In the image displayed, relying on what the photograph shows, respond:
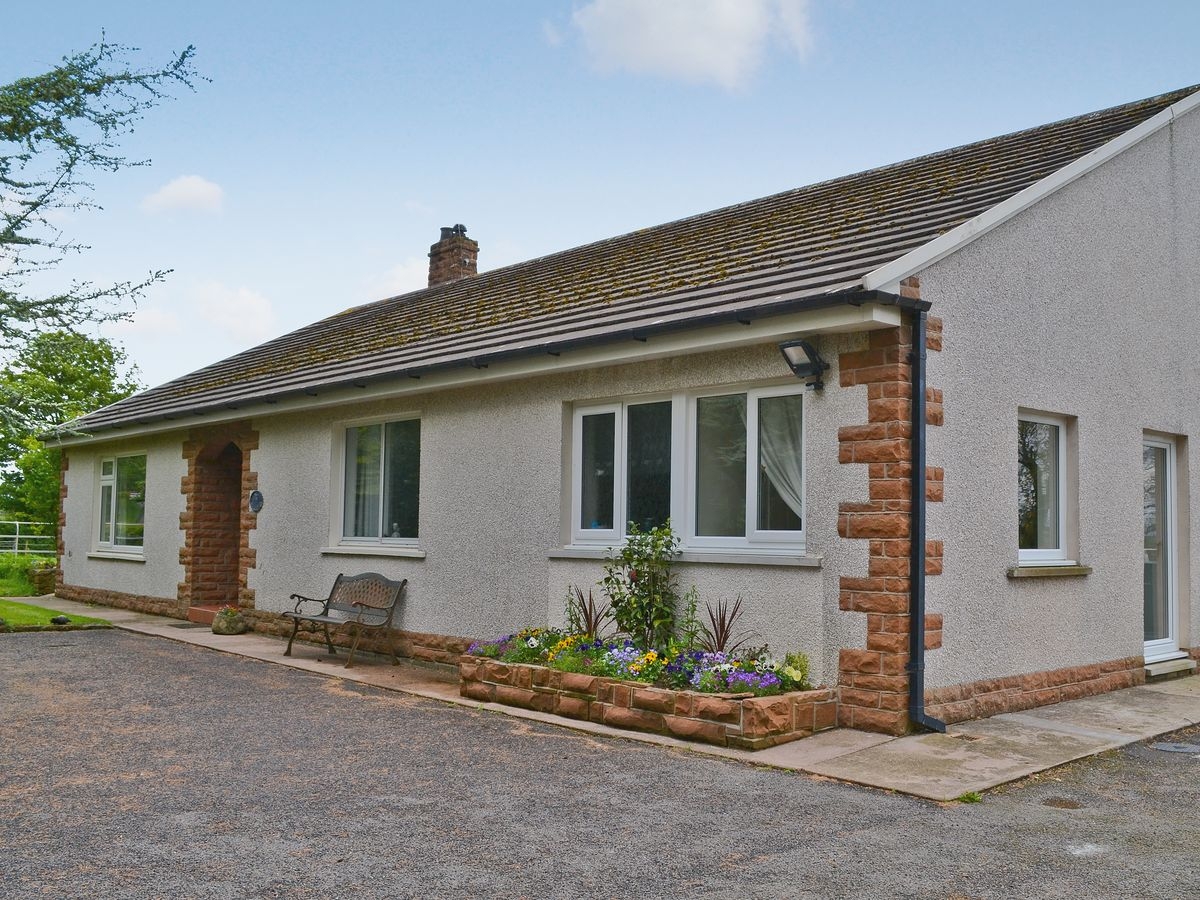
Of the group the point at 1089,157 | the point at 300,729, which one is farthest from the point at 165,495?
the point at 1089,157

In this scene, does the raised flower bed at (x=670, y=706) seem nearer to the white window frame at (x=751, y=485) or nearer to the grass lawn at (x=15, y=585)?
the white window frame at (x=751, y=485)

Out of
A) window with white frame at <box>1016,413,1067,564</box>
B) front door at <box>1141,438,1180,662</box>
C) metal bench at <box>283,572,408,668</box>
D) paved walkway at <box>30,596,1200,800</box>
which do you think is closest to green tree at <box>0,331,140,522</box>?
metal bench at <box>283,572,408,668</box>

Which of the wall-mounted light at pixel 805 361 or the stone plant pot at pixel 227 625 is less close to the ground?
the wall-mounted light at pixel 805 361

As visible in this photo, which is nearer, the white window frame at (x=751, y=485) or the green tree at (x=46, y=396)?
the white window frame at (x=751, y=485)

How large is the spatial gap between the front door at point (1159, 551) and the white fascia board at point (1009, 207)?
2.94 metres

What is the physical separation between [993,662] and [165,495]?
12672 millimetres

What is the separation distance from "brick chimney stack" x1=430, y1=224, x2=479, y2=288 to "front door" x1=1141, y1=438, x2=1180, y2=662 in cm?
1238

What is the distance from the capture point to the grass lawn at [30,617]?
1396 centimetres

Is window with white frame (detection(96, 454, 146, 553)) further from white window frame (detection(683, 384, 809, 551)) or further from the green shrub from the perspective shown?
white window frame (detection(683, 384, 809, 551))

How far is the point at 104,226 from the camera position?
40.8 ft

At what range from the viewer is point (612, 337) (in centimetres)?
880

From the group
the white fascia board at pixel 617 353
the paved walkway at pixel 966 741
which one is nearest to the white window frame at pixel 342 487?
the white fascia board at pixel 617 353

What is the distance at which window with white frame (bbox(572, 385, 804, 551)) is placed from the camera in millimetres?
8188

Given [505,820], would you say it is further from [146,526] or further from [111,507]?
[111,507]
